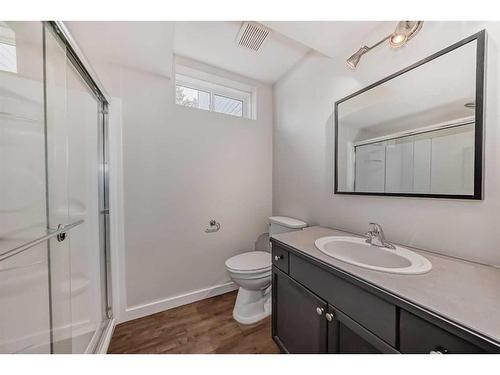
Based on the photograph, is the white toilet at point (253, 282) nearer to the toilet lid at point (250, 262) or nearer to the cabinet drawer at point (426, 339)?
the toilet lid at point (250, 262)

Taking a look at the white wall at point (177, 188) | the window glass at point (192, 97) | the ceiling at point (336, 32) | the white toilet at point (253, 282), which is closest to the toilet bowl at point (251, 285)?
the white toilet at point (253, 282)

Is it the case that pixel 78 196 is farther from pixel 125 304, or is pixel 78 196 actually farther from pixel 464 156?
pixel 464 156

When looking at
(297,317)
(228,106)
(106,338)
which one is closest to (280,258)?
(297,317)

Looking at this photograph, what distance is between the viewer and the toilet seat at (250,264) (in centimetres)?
151

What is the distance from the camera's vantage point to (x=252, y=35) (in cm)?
145

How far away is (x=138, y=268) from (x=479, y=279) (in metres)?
2.05

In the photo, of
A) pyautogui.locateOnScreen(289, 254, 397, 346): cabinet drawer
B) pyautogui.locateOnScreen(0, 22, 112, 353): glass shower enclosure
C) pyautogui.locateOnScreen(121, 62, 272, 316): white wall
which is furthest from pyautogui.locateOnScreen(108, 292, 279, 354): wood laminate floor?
pyautogui.locateOnScreen(289, 254, 397, 346): cabinet drawer

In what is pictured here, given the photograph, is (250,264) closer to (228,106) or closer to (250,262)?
(250,262)

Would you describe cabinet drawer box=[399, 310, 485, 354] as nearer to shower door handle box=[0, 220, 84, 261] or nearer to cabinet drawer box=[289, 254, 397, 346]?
cabinet drawer box=[289, 254, 397, 346]

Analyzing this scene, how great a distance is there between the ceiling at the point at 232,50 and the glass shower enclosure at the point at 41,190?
798 mm

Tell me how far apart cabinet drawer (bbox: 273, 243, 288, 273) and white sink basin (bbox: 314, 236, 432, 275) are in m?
0.20

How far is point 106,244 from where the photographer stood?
59.0 inches

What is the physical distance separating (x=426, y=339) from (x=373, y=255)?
1.85ft

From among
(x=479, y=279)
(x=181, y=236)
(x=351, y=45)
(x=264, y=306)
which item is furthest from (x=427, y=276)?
(x=181, y=236)
